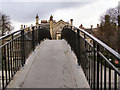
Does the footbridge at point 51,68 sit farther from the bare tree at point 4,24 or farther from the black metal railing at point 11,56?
the bare tree at point 4,24

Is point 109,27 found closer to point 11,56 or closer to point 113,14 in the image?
point 113,14

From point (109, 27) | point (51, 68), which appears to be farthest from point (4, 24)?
point (51, 68)

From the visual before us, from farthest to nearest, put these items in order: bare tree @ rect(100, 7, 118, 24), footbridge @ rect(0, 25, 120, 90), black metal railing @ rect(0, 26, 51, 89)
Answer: bare tree @ rect(100, 7, 118, 24) → black metal railing @ rect(0, 26, 51, 89) → footbridge @ rect(0, 25, 120, 90)

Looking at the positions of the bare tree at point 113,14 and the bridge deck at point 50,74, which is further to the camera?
the bare tree at point 113,14

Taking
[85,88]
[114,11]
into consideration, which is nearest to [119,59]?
[85,88]

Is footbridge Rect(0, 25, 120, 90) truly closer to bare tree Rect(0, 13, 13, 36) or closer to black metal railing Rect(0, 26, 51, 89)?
black metal railing Rect(0, 26, 51, 89)

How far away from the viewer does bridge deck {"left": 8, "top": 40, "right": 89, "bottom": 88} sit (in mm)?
3651

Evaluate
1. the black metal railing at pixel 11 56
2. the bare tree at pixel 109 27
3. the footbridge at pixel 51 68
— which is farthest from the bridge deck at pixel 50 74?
the bare tree at pixel 109 27

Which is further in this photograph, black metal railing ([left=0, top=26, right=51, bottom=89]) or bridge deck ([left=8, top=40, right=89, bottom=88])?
bridge deck ([left=8, top=40, right=89, bottom=88])

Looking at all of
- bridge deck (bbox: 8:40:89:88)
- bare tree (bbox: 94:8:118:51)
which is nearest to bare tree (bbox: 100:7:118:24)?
bare tree (bbox: 94:8:118:51)

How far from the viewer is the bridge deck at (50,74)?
365 centimetres

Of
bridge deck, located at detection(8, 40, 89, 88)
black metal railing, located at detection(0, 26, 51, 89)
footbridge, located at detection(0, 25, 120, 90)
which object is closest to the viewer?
footbridge, located at detection(0, 25, 120, 90)

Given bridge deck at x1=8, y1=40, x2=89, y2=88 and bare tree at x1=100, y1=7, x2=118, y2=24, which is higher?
bare tree at x1=100, y1=7, x2=118, y2=24

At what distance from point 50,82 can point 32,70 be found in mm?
914
